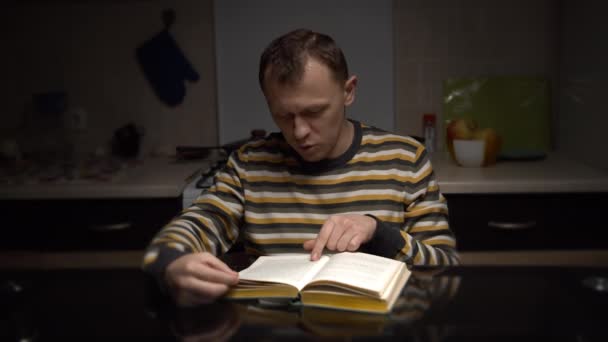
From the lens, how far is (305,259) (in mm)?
1054

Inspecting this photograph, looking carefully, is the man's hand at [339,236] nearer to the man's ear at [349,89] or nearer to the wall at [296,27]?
the man's ear at [349,89]

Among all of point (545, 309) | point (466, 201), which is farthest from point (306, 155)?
point (466, 201)

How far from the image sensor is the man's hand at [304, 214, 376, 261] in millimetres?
1030

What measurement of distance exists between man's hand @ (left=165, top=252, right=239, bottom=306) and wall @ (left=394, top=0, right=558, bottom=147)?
166 cm

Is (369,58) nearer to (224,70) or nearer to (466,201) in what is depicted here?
(224,70)

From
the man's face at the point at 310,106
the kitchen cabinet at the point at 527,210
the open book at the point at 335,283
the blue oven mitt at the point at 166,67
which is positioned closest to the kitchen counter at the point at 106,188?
the blue oven mitt at the point at 166,67

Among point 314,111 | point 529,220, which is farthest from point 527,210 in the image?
point 314,111

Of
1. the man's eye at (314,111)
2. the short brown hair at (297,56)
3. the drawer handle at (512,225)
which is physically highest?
the short brown hair at (297,56)

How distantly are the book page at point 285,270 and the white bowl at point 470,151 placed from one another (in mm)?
1103

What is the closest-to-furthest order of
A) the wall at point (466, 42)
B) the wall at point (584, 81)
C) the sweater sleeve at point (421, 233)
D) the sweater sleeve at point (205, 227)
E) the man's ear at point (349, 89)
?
the sweater sleeve at point (205, 227)
the sweater sleeve at point (421, 233)
the man's ear at point (349, 89)
the wall at point (584, 81)
the wall at point (466, 42)

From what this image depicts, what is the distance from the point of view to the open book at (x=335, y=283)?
2.79 feet

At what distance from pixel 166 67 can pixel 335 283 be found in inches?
71.9

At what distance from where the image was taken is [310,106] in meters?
1.18

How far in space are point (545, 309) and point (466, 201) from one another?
3.38ft
